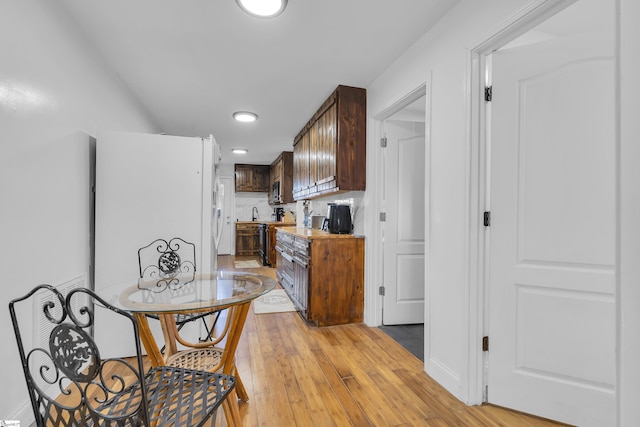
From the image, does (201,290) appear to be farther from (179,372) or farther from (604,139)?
(604,139)

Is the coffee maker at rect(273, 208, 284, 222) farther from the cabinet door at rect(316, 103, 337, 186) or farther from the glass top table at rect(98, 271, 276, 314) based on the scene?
the glass top table at rect(98, 271, 276, 314)

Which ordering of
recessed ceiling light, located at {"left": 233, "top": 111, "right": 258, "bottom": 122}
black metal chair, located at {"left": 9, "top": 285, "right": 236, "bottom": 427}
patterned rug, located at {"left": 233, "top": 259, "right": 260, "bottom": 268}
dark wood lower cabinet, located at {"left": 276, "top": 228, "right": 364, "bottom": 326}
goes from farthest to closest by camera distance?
patterned rug, located at {"left": 233, "top": 259, "right": 260, "bottom": 268}
recessed ceiling light, located at {"left": 233, "top": 111, "right": 258, "bottom": 122}
dark wood lower cabinet, located at {"left": 276, "top": 228, "right": 364, "bottom": 326}
black metal chair, located at {"left": 9, "top": 285, "right": 236, "bottom": 427}

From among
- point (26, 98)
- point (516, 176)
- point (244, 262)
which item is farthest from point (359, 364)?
point (244, 262)

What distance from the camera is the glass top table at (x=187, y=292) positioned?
4.15ft

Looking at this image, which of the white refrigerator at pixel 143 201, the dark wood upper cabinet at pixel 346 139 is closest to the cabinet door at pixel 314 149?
the dark wood upper cabinet at pixel 346 139

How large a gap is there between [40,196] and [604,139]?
121 inches

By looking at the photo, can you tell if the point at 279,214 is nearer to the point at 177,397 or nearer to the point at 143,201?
the point at 143,201

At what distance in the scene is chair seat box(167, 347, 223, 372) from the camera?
1653 mm

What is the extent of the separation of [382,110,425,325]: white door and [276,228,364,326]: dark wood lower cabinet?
285 mm

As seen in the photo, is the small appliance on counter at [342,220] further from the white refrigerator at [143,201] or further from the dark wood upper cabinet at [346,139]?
the white refrigerator at [143,201]

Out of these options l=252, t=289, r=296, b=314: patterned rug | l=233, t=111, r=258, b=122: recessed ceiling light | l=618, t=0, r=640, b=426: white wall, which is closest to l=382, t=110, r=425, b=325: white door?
l=252, t=289, r=296, b=314: patterned rug

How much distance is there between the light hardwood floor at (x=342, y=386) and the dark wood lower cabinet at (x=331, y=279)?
0.23m

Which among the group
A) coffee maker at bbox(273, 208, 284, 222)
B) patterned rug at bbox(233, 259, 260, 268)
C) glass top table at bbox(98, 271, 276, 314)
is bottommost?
patterned rug at bbox(233, 259, 260, 268)

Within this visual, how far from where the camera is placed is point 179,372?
1262 mm
